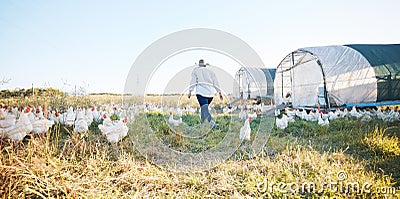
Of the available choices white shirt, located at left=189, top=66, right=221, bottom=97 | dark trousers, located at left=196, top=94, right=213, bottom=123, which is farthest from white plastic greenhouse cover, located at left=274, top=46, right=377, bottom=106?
dark trousers, located at left=196, top=94, right=213, bottom=123

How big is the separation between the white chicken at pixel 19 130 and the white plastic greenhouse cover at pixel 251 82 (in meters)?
11.7

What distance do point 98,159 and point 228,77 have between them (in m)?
4.02

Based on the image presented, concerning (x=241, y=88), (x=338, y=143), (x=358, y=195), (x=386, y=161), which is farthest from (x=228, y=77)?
(x=241, y=88)

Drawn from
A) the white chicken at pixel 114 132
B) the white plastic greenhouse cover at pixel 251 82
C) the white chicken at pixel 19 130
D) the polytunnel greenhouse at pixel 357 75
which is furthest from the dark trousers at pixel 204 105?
the white plastic greenhouse cover at pixel 251 82

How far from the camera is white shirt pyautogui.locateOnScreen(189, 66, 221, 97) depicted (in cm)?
522

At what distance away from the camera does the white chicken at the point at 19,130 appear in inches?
115

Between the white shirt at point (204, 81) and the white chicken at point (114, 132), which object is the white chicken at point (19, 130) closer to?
the white chicken at point (114, 132)

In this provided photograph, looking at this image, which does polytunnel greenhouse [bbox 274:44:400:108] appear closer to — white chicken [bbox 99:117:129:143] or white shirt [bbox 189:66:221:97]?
white shirt [bbox 189:66:221:97]

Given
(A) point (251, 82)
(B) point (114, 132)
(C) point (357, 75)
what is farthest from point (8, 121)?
(A) point (251, 82)

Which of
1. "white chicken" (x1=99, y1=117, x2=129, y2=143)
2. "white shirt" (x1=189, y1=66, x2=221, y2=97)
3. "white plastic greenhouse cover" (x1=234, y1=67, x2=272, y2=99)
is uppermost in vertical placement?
"white plastic greenhouse cover" (x1=234, y1=67, x2=272, y2=99)

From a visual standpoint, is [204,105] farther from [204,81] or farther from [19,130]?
[19,130]

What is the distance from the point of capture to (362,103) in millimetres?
7918

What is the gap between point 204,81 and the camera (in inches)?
206

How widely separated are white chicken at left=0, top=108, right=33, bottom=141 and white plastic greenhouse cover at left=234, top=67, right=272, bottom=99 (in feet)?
38.3
